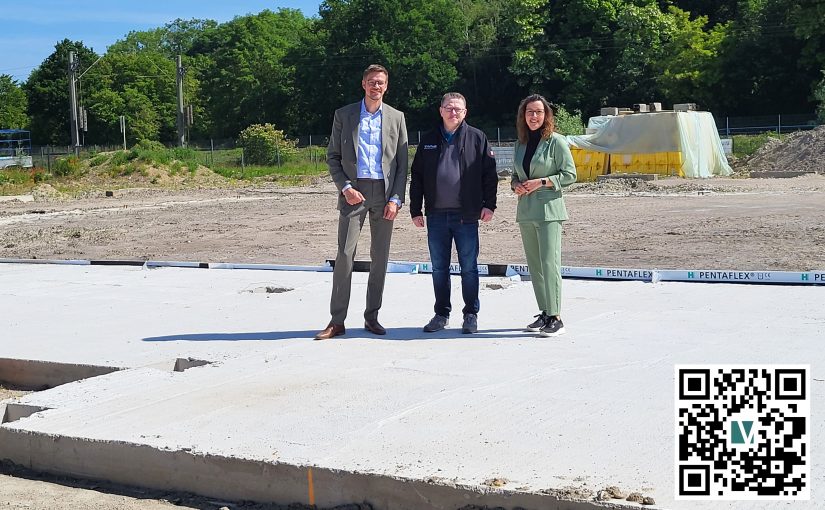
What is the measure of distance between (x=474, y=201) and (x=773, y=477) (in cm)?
426

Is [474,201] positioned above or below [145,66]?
below

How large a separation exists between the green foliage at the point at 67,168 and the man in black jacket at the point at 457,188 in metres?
42.6

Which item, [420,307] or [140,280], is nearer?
[420,307]

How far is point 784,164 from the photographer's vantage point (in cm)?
4191

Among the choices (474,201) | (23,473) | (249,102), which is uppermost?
(249,102)

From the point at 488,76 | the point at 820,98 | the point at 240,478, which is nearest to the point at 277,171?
the point at 820,98

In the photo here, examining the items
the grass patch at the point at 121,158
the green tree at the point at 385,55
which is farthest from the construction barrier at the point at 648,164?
the green tree at the point at 385,55

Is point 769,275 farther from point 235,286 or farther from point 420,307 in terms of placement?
point 235,286

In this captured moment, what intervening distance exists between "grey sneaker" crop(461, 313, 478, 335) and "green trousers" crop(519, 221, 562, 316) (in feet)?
1.86

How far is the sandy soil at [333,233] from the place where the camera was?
24.4 ft

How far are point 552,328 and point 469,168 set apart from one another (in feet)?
4.71

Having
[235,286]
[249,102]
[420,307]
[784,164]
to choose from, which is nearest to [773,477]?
[420,307]

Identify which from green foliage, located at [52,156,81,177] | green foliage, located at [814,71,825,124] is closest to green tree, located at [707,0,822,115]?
green foliage, located at [814,71,825,124]

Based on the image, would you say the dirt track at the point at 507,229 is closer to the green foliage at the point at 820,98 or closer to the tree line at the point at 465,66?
the green foliage at the point at 820,98
